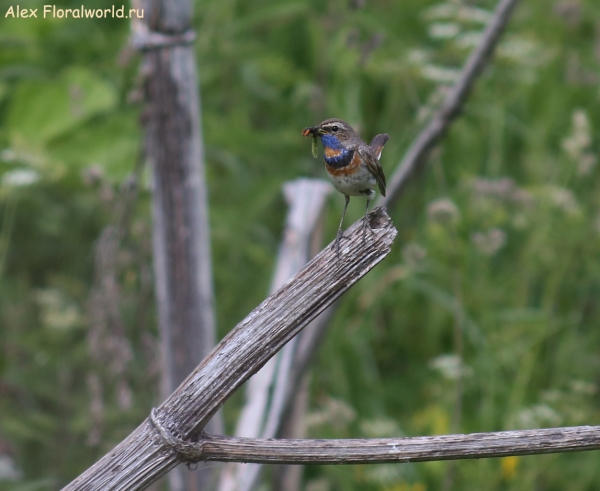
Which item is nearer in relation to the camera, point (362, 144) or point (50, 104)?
point (362, 144)

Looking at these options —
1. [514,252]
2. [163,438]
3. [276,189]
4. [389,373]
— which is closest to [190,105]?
[163,438]

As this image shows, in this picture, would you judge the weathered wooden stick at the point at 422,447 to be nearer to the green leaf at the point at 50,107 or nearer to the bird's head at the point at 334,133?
the bird's head at the point at 334,133

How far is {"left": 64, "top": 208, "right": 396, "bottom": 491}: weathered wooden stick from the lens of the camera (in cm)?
109

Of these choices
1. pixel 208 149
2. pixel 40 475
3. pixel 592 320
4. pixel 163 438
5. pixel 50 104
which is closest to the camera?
pixel 163 438

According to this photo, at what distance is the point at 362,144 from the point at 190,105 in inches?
20.5

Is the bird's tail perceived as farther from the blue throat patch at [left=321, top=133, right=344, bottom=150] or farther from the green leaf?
the green leaf

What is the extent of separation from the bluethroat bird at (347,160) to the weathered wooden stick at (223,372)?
1.95 ft

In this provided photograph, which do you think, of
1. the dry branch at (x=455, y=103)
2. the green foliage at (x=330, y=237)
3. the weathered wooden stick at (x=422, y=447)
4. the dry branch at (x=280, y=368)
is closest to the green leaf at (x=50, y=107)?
the green foliage at (x=330, y=237)

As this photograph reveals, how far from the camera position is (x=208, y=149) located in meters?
3.76

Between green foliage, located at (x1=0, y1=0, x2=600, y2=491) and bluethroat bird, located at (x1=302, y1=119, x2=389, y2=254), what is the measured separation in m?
0.92

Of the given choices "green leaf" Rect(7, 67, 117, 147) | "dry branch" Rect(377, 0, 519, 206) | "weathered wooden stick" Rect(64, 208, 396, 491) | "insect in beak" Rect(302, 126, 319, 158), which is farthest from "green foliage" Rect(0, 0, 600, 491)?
"weathered wooden stick" Rect(64, 208, 396, 491)

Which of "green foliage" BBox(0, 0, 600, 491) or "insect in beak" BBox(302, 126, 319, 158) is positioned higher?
"green foliage" BBox(0, 0, 600, 491)

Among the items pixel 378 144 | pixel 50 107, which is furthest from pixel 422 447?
pixel 50 107

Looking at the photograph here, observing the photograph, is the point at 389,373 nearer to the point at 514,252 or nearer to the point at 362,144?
the point at 514,252
